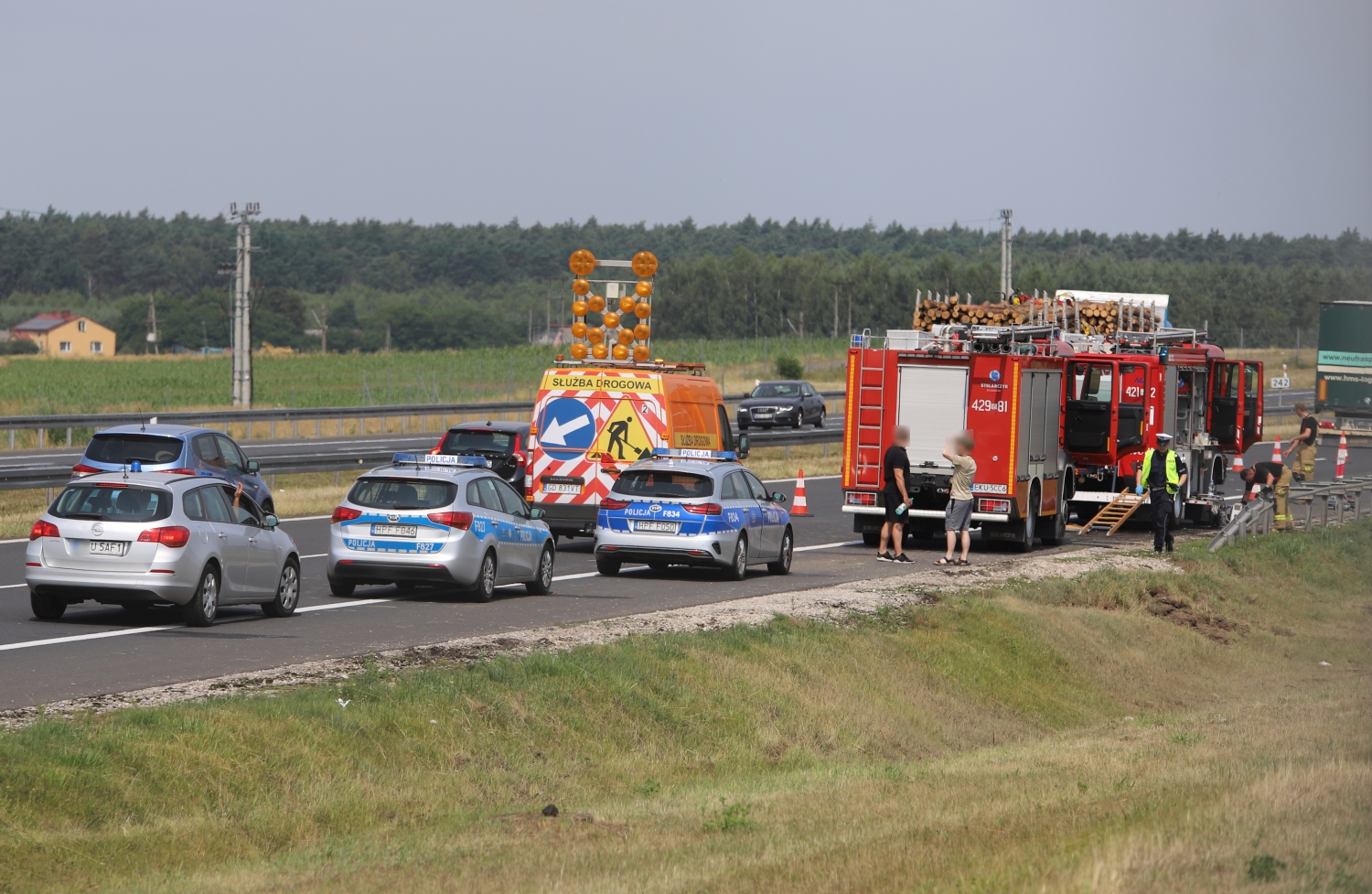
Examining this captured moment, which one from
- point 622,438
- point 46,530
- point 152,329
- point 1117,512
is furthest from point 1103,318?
point 152,329

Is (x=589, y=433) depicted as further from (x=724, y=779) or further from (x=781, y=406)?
(x=781, y=406)

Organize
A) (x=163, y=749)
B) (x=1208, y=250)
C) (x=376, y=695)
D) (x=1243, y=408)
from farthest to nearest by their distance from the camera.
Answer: (x=1208, y=250), (x=1243, y=408), (x=376, y=695), (x=163, y=749)

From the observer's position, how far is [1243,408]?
96.5ft

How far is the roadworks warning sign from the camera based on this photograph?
22031mm

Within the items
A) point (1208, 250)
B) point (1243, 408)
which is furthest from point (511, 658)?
point (1208, 250)

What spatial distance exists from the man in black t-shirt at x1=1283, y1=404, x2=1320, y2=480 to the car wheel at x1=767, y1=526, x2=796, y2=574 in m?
12.7

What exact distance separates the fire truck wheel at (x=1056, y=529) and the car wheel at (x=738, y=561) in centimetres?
697

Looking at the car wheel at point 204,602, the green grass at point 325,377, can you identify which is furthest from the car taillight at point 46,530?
the green grass at point 325,377

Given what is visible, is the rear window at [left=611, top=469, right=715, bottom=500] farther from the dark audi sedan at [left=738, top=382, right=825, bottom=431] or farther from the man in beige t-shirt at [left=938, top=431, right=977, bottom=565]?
the dark audi sedan at [left=738, top=382, right=825, bottom=431]

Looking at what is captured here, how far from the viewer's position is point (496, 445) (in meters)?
25.7

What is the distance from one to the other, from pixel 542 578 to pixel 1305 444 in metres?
20.1

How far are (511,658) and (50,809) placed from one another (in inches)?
187

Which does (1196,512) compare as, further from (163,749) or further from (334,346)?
(334,346)

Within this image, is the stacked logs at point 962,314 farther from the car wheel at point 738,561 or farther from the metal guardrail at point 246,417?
the metal guardrail at point 246,417
